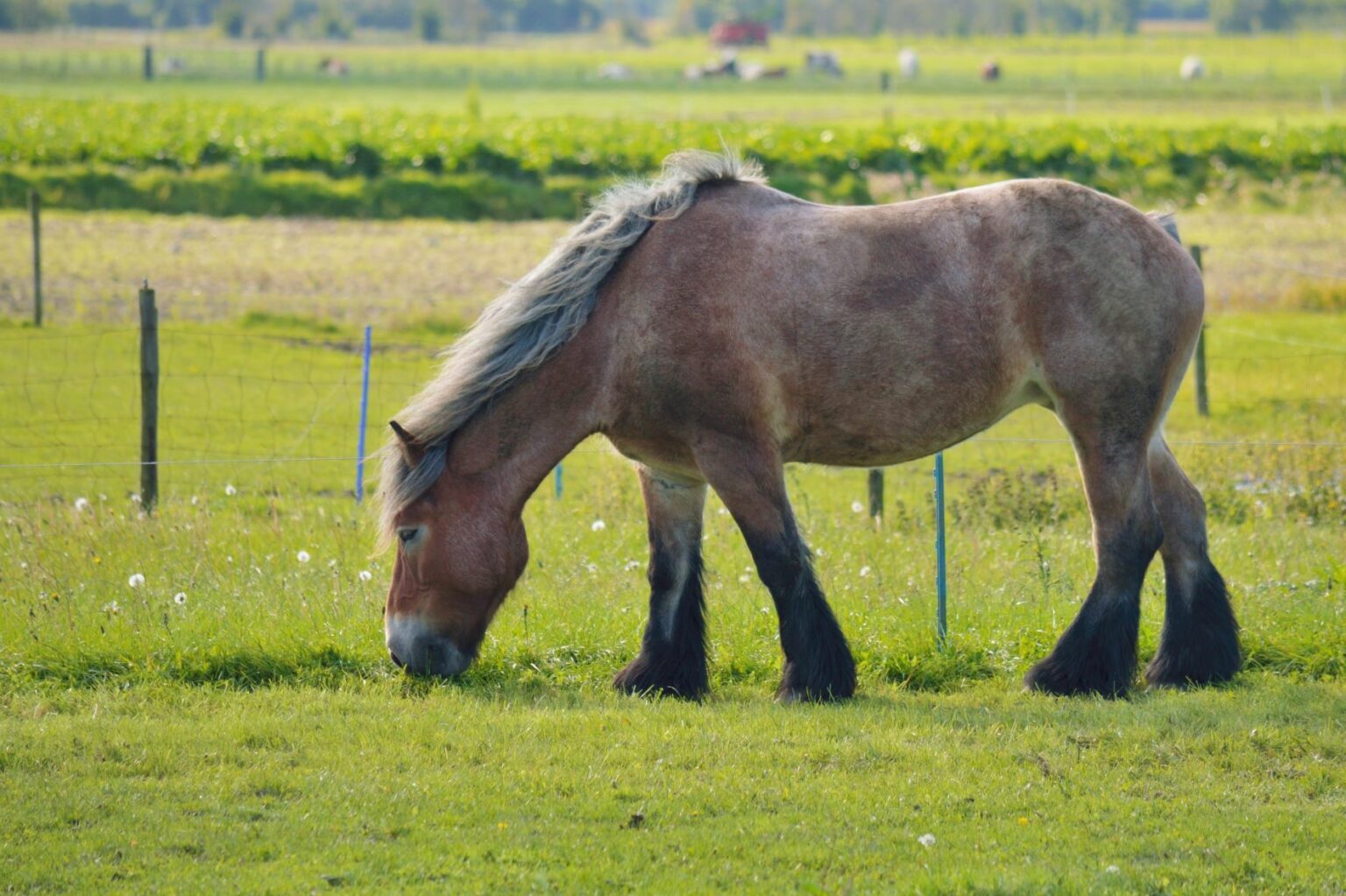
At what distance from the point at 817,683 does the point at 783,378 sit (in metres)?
1.46

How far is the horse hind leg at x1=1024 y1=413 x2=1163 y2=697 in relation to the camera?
7.28 meters

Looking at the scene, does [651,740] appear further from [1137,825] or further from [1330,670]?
[1330,670]

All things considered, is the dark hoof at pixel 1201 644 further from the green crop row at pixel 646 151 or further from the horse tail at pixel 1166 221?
the green crop row at pixel 646 151

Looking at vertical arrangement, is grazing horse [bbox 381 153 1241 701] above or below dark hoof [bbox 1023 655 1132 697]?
above

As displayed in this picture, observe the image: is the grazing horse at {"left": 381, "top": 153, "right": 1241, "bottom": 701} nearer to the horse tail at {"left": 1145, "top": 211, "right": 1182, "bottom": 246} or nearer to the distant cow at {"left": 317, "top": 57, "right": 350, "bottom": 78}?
the horse tail at {"left": 1145, "top": 211, "right": 1182, "bottom": 246}

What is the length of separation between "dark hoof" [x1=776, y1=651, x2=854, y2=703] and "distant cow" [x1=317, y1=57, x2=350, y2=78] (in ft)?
250

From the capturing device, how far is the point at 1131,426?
7.25 meters

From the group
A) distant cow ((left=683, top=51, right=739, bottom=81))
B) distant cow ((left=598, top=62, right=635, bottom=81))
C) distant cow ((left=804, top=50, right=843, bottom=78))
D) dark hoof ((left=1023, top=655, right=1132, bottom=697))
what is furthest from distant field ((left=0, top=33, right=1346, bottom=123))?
Answer: dark hoof ((left=1023, top=655, right=1132, bottom=697))

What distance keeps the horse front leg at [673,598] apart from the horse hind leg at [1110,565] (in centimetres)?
170

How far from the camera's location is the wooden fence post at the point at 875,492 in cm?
1152

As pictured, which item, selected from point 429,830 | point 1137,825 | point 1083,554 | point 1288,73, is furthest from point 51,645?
point 1288,73

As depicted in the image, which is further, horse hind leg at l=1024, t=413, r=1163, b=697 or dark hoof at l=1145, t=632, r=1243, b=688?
dark hoof at l=1145, t=632, r=1243, b=688

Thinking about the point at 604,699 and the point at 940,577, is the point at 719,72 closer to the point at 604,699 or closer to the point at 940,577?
the point at 940,577

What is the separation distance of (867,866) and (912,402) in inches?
107
